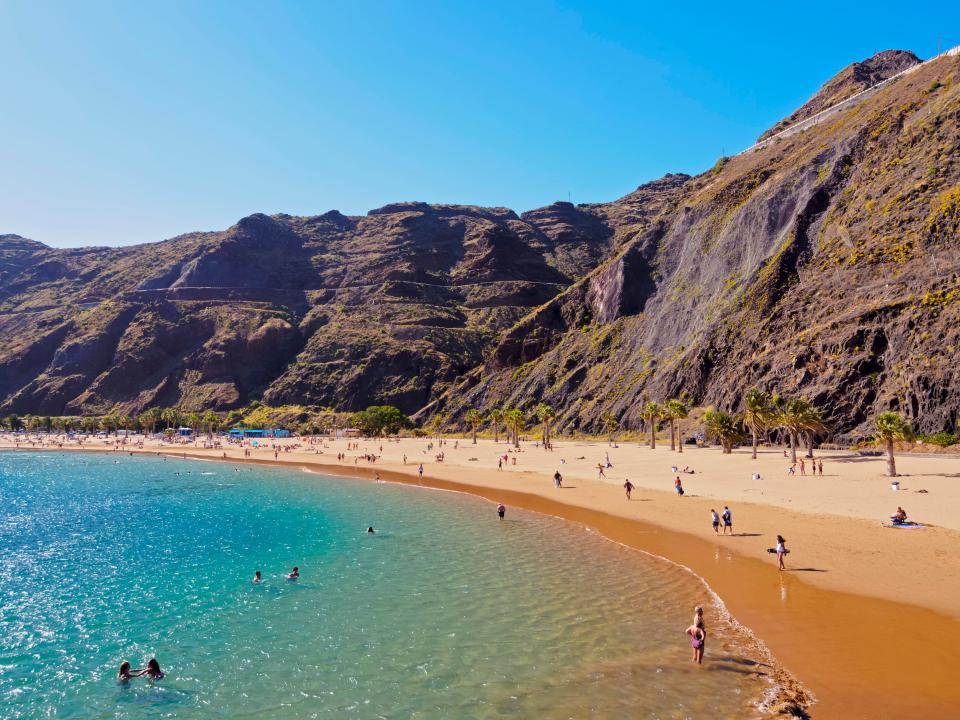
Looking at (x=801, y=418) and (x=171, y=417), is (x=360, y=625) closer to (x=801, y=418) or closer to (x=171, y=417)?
(x=801, y=418)

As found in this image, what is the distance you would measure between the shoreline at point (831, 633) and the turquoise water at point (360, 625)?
1201 millimetres

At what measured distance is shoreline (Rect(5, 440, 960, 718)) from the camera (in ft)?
41.5

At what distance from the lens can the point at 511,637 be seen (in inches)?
679

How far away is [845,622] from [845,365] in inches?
2339

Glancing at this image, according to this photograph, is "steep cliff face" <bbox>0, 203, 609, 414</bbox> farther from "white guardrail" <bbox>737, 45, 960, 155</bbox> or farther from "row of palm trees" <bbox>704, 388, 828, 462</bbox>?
"row of palm trees" <bbox>704, 388, 828, 462</bbox>


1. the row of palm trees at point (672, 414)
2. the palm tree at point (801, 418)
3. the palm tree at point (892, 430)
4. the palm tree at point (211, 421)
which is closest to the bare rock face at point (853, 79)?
the row of palm trees at point (672, 414)

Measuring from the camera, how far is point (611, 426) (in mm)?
90250

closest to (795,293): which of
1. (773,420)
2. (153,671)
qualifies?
(773,420)

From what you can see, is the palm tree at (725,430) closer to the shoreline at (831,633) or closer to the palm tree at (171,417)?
the shoreline at (831,633)

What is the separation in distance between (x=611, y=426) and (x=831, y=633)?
74.9 meters

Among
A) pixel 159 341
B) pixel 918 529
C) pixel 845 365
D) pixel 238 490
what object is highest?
pixel 159 341

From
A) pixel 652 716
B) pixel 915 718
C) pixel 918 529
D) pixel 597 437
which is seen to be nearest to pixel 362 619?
pixel 652 716

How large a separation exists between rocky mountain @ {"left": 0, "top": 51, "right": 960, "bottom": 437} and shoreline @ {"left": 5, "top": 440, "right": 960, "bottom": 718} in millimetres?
45538

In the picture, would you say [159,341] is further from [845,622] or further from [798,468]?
[845,622]
